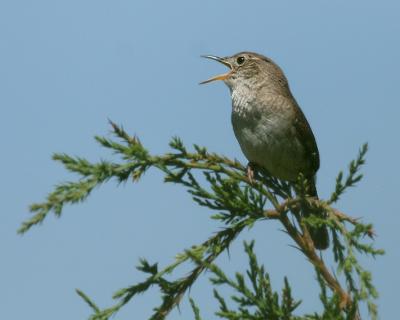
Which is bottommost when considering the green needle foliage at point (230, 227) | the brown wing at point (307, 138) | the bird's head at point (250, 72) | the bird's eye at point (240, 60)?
the green needle foliage at point (230, 227)

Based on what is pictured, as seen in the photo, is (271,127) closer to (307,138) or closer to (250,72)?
(307,138)

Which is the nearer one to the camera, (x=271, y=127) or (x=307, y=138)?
(x=271, y=127)

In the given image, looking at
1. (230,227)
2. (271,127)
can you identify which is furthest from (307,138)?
(230,227)

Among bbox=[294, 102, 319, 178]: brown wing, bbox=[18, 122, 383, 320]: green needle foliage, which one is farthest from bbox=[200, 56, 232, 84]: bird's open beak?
bbox=[18, 122, 383, 320]: green needle foliage

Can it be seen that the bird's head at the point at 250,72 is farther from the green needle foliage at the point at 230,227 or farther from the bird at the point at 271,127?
the green needle foliage at the point at 230,227

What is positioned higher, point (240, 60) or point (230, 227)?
point (240, 60)

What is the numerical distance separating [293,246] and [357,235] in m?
0.38

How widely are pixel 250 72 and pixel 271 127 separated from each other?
817mm

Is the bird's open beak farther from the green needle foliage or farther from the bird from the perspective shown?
the green needle foliage

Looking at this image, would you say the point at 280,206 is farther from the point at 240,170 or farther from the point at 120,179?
the point at 120,179

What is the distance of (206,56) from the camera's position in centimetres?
545

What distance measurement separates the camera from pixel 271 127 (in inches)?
181

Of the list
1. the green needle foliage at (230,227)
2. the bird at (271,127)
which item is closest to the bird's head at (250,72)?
Answer: the bird at (271,127)

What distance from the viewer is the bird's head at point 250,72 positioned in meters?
5.14
